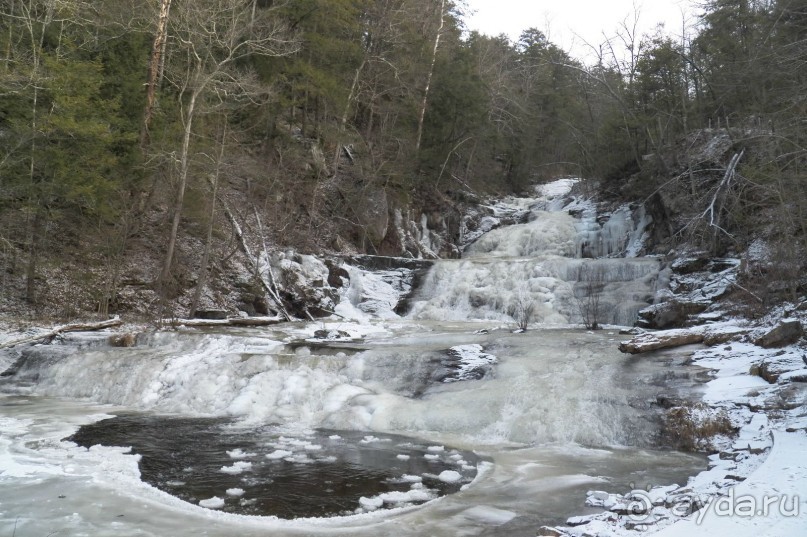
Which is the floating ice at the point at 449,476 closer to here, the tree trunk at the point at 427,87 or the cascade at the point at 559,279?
the cascade at the point at 559,279

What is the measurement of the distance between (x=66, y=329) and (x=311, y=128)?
1409cm

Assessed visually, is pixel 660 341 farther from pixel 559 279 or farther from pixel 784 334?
pixel 559 279

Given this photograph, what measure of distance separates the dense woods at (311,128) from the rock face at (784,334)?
2.27 m

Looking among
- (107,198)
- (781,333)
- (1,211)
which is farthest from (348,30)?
(781,333)

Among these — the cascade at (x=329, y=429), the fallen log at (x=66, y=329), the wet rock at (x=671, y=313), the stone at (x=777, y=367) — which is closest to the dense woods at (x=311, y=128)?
the fallen log at (x=66, y=329)

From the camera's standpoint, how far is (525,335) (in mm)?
12523

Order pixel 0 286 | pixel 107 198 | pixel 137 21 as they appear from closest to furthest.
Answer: pixel 0 286 → pixel 107 198 → pixel 137 21

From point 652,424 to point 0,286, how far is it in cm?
1378

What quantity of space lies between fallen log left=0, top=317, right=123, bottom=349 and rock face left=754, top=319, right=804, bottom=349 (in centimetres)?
1267

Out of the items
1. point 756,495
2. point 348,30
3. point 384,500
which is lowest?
point 384,500

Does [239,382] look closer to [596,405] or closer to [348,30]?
[596,405]

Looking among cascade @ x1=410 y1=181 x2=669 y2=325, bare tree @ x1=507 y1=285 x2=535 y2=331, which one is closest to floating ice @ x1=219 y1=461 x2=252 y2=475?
bare tree @ x1=507 y1=285 x2=535 y2=331

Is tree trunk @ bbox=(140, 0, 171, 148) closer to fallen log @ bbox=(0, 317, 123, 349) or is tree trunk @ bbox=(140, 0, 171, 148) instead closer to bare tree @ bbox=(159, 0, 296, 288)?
bare tree @ bbox=(159, 0, 296, 288)

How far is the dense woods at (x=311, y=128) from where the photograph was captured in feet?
41.0
